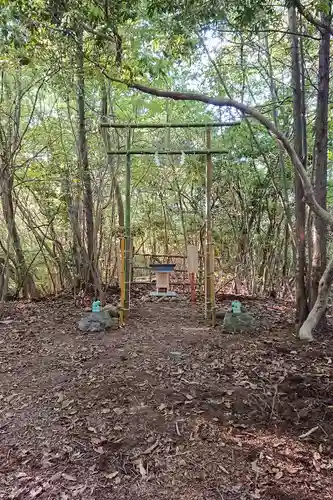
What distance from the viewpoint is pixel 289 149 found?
Result: 2855 mm

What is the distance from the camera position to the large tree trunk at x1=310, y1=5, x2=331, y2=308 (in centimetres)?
345

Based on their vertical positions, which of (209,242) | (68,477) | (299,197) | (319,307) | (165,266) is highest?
(299,197)

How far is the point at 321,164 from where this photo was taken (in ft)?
11.8

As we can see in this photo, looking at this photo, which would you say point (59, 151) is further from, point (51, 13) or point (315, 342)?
point (315, 342)

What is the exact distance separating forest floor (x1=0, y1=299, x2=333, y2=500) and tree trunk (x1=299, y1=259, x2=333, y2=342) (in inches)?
5.7

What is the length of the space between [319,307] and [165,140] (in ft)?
10.3

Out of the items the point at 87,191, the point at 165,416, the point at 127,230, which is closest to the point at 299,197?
the point at 127,230

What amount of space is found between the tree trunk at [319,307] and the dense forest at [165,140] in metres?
0.01

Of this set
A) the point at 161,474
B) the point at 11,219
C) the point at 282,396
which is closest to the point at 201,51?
the point at 11,219

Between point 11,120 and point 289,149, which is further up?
point 11,120

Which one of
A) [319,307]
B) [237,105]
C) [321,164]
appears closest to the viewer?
[237,105]

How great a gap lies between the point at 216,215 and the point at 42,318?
10.5 ft

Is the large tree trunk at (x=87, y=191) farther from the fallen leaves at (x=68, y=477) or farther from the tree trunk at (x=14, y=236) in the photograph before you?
the fallen leaves at (x=68, y=477)

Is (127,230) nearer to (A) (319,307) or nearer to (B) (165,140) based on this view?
(B) (165,140)
